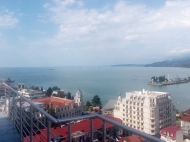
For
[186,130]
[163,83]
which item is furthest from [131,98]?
[163,83]

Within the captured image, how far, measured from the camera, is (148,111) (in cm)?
786

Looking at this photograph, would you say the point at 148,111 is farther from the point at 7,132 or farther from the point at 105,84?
the point at 105,84

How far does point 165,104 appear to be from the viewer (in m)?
8.30

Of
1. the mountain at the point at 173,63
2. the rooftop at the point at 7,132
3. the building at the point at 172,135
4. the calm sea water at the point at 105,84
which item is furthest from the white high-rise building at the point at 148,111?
the mountain at the point at 173,63

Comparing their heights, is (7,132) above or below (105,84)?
above

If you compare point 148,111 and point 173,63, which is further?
point 173,63


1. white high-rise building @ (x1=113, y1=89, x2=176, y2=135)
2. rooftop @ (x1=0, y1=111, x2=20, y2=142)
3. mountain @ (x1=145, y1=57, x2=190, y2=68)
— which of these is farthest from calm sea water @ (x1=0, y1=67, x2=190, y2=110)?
mountain @ (x1=145, y1=57, x2=190, y2=68)

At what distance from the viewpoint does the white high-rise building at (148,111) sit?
7848 mm

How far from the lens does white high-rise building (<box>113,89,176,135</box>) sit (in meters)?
7.85

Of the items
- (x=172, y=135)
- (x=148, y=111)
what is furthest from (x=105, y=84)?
(x=172, y=135)

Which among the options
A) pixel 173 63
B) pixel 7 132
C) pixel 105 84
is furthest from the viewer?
pixel 173 63

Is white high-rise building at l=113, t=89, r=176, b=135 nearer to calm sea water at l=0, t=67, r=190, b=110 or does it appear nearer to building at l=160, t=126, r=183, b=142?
building at l=160, t=126, r=183, b=142

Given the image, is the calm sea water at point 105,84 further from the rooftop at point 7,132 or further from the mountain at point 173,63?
the mountain at point 173,63

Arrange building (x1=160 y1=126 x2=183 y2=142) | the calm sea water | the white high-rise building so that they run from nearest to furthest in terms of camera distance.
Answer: building (x1=160 y1=126 x2=183 y2=142)
the white high-rise building
the calm sea water
